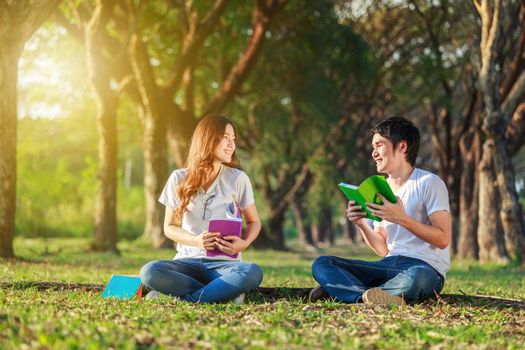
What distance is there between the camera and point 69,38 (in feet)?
76.1

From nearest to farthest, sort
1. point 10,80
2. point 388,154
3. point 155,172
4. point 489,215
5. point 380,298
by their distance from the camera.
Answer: point 380,298 < point 388,154 < point 10,80 < point 489,215 < point 155,172

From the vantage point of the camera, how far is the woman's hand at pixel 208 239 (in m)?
6.81

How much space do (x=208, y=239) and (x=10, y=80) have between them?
6.52 m

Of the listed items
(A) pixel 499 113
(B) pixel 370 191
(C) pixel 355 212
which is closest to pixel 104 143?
(A) pixel 499 113

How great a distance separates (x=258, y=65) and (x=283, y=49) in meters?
1.01

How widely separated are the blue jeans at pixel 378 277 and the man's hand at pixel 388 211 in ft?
1.79

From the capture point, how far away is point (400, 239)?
721 centimetres

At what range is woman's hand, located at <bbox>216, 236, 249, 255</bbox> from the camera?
6.84 meters

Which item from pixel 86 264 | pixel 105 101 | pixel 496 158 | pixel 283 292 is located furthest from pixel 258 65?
pixel 283 292

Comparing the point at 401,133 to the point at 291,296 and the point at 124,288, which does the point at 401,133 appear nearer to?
the point at 291,296

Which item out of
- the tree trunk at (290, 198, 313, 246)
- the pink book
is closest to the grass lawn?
the pink book

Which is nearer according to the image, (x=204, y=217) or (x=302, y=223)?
(x=204, y=217)

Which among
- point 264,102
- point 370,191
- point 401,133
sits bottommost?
point 370,191

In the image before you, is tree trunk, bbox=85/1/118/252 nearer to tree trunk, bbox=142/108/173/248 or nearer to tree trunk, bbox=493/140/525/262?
tree trunk, bbox=142/108/173/248
